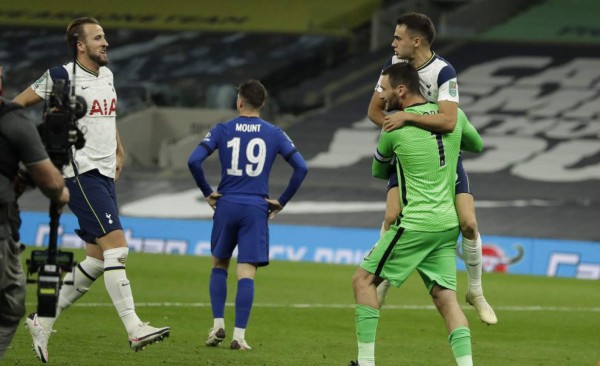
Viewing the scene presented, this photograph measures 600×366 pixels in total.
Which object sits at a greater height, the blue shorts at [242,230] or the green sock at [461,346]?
the blue shorts at [242,230]

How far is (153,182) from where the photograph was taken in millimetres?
27844

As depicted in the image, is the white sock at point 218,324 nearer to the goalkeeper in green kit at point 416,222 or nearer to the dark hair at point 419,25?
the goalkeeper in green kit at point 416,222

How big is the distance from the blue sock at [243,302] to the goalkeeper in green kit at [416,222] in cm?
215

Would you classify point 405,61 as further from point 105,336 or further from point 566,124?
point 566,124

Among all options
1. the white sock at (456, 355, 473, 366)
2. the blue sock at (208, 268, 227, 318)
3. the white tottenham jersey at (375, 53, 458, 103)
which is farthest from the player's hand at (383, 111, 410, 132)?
the blue sock at (208, 268, 227, 318)

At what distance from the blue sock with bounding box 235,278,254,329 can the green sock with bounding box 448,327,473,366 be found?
8.60ft

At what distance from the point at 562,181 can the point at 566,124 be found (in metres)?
3.75

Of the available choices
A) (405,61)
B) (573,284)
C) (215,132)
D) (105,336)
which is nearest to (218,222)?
(215,132)

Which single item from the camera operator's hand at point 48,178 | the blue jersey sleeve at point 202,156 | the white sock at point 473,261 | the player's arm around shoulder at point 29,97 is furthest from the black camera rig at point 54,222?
the white sock at point 473,261

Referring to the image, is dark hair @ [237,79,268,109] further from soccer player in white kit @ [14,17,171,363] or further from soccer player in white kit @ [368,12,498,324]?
soccer player in white kit @ [368,12,498,324]

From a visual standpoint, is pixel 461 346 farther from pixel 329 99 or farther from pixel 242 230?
pixel 329 99

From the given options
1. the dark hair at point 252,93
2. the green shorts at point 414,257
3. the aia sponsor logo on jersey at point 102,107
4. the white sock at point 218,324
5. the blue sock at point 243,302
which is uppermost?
the dark hair at point 252,93

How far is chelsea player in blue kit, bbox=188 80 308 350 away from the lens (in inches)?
393

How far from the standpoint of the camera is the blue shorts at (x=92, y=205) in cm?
891
